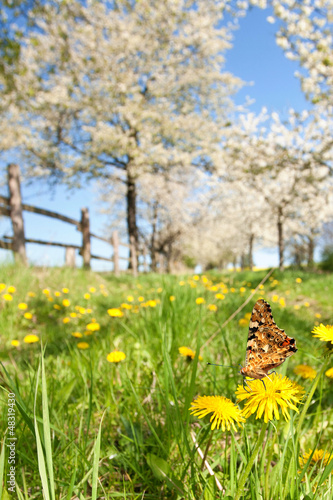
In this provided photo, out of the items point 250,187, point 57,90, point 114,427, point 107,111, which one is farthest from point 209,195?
point 114,427

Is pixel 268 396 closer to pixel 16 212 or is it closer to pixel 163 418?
pixel 163 418

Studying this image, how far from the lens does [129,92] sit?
448 inches

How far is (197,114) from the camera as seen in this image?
13.3m

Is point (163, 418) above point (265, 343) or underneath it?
underneath

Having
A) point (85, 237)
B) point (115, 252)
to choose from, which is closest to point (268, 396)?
point (85, 237)

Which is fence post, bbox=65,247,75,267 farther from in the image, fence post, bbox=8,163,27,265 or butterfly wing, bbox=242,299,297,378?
butterfly wing, bbox=242,299,297,378

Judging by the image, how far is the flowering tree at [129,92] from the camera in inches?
444

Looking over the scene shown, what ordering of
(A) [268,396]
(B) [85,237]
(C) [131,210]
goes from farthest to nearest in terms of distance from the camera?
(C) [131,210] → (B) [85,237] → (A) [268,396]

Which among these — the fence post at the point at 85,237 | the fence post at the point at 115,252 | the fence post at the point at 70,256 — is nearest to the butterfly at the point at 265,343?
the fence post at the point at 70,256

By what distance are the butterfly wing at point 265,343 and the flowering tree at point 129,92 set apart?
1111 cm

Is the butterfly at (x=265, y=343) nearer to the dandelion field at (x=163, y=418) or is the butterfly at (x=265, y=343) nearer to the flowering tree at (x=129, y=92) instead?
the dandelion field at (x=163, y=418)

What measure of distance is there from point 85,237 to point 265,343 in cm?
876

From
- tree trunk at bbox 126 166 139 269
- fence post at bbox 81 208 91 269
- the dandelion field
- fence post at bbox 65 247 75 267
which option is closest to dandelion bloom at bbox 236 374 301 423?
the dandelion field

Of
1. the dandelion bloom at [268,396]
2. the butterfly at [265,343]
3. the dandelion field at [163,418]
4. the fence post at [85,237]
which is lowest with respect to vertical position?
the dandelion field at [163,418]
